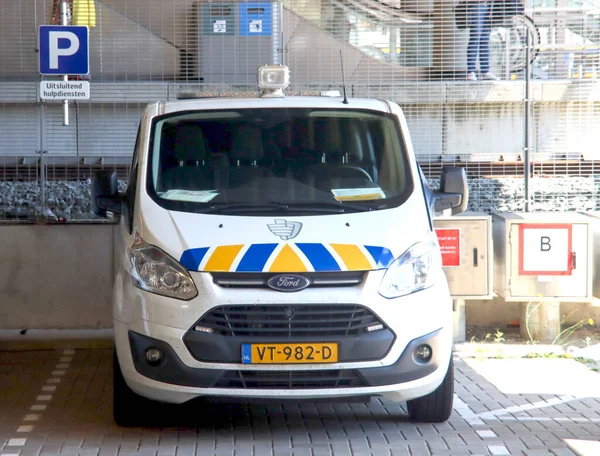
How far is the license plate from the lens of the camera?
18.8 ft

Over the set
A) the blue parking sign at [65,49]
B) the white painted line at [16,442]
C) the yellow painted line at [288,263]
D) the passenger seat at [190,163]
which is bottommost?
the white painted line at [16,442]

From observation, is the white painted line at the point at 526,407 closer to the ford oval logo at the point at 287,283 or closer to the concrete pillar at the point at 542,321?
the ford oval logo at the point at 287,283

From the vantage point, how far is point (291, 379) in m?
5.79

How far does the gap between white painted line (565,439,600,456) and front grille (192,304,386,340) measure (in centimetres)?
128

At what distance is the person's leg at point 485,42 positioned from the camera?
1079cm

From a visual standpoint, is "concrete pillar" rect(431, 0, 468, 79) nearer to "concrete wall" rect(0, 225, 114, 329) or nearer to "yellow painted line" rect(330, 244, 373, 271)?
"concrete wall" rect(0, 225, 114, 329)

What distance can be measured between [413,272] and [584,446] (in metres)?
1.36

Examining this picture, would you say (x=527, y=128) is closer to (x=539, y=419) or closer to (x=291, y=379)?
(x=539, y=419)

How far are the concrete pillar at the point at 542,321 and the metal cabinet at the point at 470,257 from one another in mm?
490

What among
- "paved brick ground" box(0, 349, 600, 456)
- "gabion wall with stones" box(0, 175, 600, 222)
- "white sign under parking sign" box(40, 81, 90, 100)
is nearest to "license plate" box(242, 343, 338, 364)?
"paved brick ground" box(0, 349, 600, 456)

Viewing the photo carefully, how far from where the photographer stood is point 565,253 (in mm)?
9109

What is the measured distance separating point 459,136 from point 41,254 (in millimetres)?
4262

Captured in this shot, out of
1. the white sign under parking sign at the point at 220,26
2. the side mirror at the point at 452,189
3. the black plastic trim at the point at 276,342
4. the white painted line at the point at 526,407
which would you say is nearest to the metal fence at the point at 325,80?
the white sign under parking sign at the point at 220,26

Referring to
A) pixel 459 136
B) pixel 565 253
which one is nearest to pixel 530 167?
pixel 459 136
